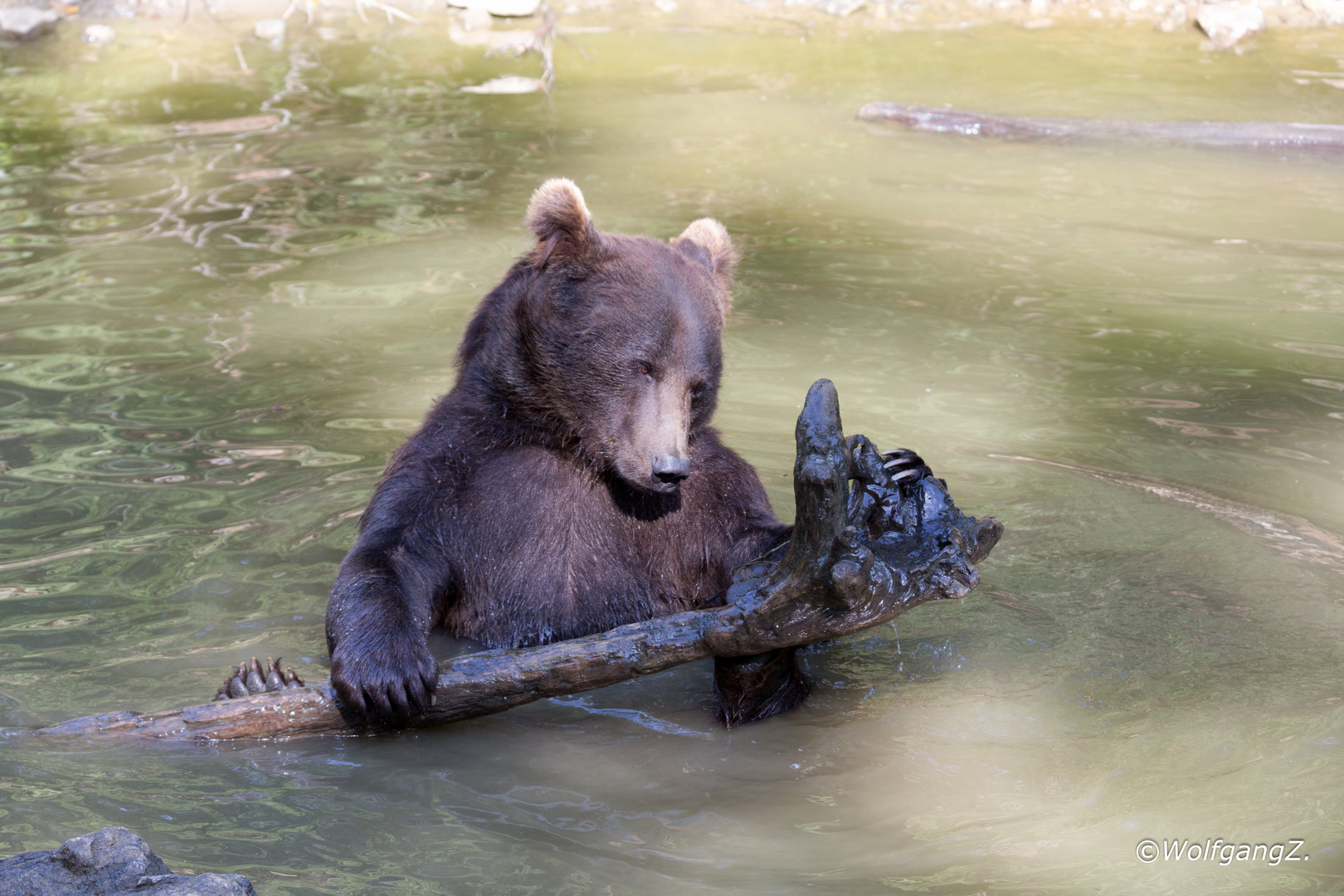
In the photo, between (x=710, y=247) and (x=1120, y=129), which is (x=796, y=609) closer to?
(x=710, y=247)

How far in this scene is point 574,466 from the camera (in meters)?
4.80

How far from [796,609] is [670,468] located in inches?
28.2

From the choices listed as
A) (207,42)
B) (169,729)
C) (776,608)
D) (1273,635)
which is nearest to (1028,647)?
(1273,635)

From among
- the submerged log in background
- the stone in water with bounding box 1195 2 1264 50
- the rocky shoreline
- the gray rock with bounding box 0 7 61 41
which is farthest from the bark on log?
the gray rock with bounding box 0 7 61 41

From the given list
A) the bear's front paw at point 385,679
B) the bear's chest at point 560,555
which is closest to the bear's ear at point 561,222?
the bear's chest at point 560,555

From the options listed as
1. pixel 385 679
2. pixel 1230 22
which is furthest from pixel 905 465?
pixel 1230 22

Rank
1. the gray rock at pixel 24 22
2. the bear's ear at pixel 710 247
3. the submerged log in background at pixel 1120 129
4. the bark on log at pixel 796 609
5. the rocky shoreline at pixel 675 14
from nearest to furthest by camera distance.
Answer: the bark on log at pixel 796 609, the bear's ear at pixel 710 247, the submerged log in background at pixel 1120 129, the rocky shoreline at pixel 675 14, the gray rock at pixel 24 22

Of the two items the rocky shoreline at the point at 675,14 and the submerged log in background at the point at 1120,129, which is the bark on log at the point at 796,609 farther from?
the rocky shoreline at the point at 675,14

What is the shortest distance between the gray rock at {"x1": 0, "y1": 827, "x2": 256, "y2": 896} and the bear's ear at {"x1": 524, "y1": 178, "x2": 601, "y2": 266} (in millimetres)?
2558

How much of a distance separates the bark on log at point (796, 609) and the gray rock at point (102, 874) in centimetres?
111

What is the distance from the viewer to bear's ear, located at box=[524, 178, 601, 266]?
4.64 meters

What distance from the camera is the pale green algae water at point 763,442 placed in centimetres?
367

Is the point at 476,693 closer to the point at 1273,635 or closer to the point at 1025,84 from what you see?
the point at 1273,635

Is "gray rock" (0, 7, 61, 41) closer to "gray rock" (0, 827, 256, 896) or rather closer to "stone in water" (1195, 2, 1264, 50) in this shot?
"stone in water" (1195, 2, 1264, 50)
